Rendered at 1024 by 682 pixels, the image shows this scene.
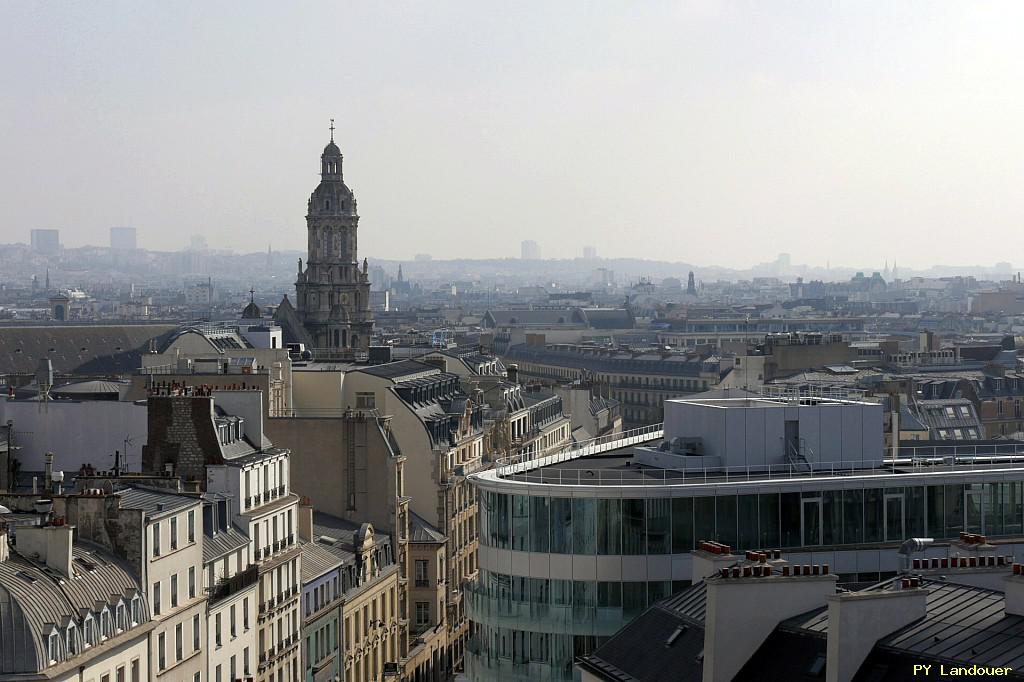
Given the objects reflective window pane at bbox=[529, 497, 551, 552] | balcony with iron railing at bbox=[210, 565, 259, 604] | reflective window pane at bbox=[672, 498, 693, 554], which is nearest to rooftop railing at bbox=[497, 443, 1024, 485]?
reflective window pane at bbox=[672, 498, 693, 554]

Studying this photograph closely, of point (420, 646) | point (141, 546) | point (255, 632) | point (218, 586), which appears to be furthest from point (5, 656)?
point (420, 646)

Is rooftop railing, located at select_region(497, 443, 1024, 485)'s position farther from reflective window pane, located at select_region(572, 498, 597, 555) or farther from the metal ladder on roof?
reflective window pane, located at select_region(572, 498, 597, 555)

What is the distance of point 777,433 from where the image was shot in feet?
168

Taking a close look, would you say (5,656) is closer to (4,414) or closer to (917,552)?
(917,552)

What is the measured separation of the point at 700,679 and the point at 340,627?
4422cm

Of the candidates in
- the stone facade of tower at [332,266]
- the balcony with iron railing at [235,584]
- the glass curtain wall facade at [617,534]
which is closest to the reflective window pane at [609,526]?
the glass curtain wall facade at [617,534]

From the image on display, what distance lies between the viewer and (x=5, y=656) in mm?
47844

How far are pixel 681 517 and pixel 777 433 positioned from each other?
542 cm

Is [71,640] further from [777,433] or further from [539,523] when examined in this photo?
[777,433]

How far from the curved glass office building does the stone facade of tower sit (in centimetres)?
14298

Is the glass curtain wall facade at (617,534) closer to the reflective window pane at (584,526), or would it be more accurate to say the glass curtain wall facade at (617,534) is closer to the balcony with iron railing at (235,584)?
the reflective window pane at (584,526)

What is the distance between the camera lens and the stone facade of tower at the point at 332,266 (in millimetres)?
193625

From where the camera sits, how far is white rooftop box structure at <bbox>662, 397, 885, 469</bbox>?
166ft

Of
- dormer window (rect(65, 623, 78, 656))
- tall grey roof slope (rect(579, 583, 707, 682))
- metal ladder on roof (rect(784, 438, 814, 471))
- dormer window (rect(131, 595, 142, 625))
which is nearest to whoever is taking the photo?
tall grey roof slope (rect(579, 583, 707, 682))
